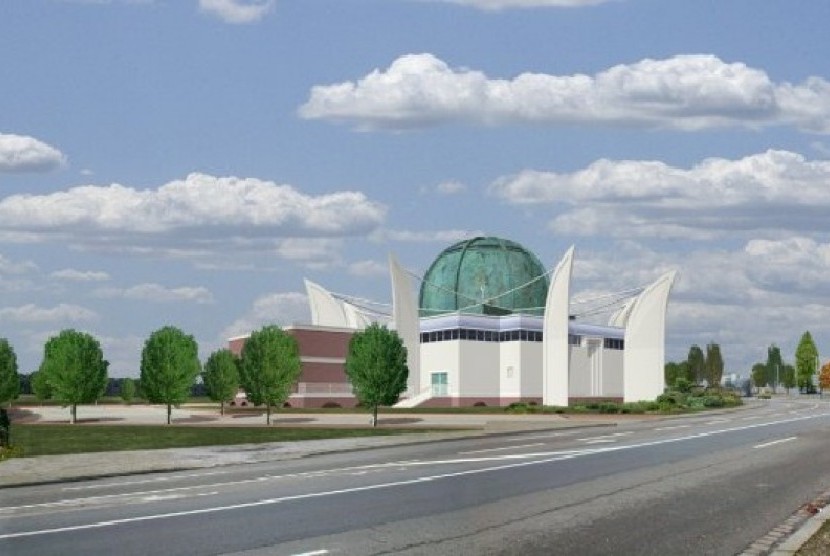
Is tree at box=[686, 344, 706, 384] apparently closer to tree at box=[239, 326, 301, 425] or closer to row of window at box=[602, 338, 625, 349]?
row of window at box=[602, 338, 625, 349]

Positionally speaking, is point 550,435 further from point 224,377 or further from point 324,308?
point 324,308

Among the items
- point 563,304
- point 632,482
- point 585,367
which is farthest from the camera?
point 585,367

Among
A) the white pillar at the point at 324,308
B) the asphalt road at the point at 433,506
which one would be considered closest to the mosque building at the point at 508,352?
the white pillar at the point at 324,308

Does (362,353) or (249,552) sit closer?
(249,552)

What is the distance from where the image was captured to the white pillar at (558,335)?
91938 mm

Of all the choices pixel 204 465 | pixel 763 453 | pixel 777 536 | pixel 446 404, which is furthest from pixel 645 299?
pixel 777 536

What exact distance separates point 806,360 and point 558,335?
323ft

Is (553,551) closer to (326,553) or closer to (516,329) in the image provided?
(326,553)

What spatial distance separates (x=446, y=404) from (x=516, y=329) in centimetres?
933

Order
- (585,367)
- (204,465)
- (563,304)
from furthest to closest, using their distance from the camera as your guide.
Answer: (585,367)
(563,304)
(204,465)

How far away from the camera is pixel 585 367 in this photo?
100312 mm

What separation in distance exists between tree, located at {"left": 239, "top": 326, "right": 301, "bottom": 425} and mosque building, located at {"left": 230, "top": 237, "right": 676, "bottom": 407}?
3308 centimetres

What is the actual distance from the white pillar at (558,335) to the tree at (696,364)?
82136 mm

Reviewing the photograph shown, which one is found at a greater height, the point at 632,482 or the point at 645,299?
the point at 645,299
